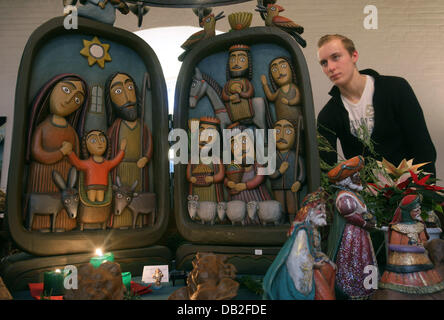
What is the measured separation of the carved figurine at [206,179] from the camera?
1.46m

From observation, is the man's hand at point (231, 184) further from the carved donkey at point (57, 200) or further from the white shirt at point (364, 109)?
the white shirt at point (364, 109)

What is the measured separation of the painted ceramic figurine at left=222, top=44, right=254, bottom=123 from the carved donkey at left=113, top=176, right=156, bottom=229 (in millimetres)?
512

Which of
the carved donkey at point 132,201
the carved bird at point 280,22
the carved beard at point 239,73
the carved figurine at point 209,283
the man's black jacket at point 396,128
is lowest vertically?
the carved figurine at point 209,283

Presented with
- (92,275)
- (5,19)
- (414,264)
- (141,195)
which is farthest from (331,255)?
(5,19)

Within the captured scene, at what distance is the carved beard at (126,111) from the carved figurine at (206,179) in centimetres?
30

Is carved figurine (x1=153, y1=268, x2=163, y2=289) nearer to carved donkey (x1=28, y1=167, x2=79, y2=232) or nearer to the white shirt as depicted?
carved donkey (x1=28, y1=167, x2=79, y2=232)

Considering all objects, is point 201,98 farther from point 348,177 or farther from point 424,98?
point 424,98

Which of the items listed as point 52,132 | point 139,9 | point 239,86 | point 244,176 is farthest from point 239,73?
point 52,132

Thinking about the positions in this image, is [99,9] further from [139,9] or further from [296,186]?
[296,186]

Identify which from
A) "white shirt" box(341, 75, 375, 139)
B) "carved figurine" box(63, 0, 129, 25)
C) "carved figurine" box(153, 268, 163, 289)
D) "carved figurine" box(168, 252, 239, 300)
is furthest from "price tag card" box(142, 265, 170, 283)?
"white shirt" box(341, 75, 375, 139)

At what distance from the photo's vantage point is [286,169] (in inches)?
56.2

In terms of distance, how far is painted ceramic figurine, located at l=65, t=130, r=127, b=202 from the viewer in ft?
Result: 4.37

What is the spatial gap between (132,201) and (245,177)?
476mm

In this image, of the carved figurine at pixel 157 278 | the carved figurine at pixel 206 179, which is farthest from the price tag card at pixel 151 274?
the carved figurine at pixel 206 179
